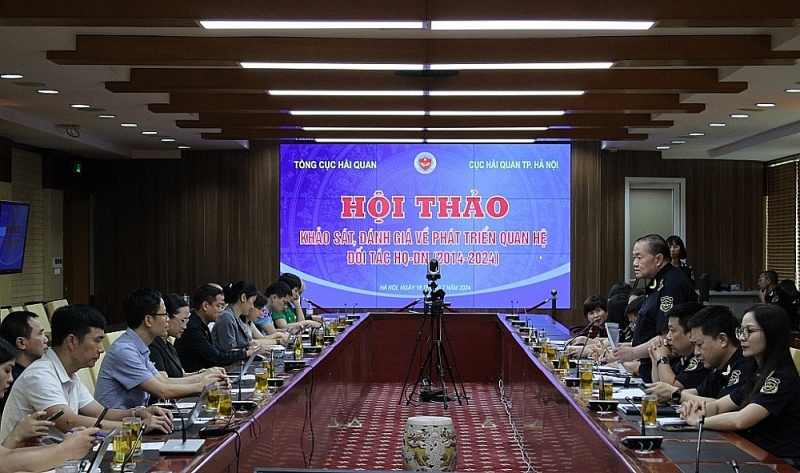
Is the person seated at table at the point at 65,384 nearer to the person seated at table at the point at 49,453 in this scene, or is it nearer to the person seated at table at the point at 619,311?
the person seated at table at the point at 49,453

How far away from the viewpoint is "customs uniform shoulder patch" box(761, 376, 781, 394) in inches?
148

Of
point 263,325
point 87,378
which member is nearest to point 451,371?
point 263,325

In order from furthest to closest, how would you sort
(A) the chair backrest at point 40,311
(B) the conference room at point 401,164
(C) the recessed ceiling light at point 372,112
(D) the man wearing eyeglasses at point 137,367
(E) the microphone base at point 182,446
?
(A) the chair backrest at point 40,311 → (C) the recessed ceiling light at point 372,112 → (B) the conference room at point 401,164 → (D) the man wearing eyeglasses at point 137,367 → (E) the microphone base at point 182,446

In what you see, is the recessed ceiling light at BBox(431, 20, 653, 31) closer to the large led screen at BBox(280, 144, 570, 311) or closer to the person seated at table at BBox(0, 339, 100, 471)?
the person seated at table at BBox(0, 339, 100, 471)

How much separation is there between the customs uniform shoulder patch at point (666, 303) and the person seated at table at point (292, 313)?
389cm

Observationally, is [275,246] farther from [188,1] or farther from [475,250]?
[188,1]

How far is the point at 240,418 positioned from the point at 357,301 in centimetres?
885

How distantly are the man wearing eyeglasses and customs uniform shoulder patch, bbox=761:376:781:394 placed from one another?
2.53m

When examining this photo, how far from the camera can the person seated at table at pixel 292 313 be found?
9165mm

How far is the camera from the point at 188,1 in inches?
189

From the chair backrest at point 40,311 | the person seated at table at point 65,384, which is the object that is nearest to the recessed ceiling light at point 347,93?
the person seated at table at point 65,384

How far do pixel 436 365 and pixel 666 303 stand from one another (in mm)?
4596

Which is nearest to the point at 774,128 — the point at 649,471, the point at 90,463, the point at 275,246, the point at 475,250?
the point at 475,250

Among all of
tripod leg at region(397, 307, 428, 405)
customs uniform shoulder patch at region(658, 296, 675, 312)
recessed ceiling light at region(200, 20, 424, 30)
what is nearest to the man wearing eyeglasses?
recessed ceiling light at region(200, 20, 424, 30)
